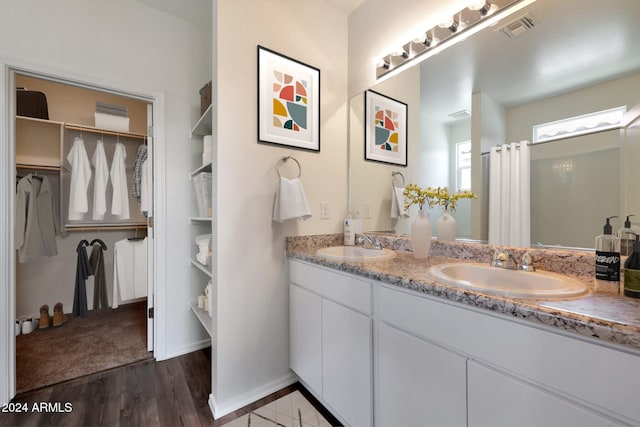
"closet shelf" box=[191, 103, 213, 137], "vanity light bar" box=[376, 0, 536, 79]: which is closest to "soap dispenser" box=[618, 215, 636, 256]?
"vanity light bar" box=[376, 0, 536, 79]

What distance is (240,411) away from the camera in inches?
57.3

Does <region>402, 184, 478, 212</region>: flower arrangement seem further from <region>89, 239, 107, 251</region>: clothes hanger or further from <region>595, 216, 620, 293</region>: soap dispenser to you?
<region>89, 239, 107, 251</region>: clothes hanger

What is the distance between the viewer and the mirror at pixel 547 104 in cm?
90

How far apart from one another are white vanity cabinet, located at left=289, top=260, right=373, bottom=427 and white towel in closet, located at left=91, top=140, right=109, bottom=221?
2.10 m

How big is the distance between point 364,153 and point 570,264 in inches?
50.7

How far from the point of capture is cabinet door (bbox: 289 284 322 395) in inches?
55.6

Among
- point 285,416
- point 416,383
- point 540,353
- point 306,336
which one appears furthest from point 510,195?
point 285,416

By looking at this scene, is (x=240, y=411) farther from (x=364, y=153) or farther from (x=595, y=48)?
(x=595, y=48)

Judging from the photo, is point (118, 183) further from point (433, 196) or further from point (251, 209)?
point (433, 196)

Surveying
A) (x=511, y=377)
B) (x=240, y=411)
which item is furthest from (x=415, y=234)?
(x=240, y=411)

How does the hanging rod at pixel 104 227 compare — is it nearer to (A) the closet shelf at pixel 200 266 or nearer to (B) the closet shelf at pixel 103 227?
(B) the closet shelf at pixel 103 227

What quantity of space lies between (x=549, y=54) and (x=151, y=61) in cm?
243

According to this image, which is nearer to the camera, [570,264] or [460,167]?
[570,264]

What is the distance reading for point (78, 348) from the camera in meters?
2.13
